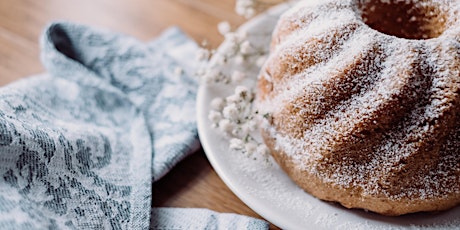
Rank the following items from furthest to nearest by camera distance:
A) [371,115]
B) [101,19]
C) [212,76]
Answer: [101,19] < [212,76] < [371,115]

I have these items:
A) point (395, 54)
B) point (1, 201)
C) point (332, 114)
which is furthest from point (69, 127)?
point (395, 54)

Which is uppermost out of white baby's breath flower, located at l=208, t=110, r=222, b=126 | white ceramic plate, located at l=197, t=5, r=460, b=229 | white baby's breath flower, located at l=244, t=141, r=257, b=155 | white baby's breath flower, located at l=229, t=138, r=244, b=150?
white baby's breath flower, located at l=208, t=110, r=222, b=126

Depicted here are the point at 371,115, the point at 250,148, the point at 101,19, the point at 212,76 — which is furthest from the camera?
the point at 101,19

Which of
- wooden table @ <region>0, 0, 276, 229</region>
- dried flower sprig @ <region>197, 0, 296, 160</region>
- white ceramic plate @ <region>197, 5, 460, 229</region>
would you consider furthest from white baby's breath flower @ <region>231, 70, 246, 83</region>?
Result: wooden table @ <region>0, 0, 276, 229</region>

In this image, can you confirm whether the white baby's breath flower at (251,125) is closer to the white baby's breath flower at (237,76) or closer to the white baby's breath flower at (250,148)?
the white baby's breath flower at (250,148)

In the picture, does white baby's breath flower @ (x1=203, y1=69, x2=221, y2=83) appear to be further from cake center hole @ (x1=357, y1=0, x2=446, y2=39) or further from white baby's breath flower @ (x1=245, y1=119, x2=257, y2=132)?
cake center hole @ (x1=357, y1=0, x2=446, y2=39)

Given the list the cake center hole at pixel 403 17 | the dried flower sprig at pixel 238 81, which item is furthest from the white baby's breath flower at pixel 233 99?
the cake center hole at pixel 403 17

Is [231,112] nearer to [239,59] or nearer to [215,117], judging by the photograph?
[215,117]

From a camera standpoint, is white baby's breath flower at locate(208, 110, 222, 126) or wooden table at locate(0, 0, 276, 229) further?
wooden table at locate(0, 0, 276, 229)

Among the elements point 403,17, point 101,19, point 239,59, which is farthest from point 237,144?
point 101,19
